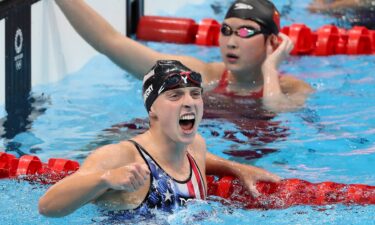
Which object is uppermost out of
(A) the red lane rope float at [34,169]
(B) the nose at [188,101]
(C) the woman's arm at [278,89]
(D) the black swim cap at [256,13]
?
(D) the black swim cap at [256,13]

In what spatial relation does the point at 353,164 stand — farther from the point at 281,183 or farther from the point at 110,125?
the point at 110,125

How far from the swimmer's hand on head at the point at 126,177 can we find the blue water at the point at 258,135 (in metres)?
0.44

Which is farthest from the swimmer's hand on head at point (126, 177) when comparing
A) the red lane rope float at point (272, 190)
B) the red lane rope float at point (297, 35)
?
→ the red lane rope float at point (297, 35)

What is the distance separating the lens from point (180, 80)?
3.61 metres

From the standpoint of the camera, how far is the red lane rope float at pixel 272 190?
392 cm

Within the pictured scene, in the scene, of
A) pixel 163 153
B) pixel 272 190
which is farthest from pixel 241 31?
pixel 163 153

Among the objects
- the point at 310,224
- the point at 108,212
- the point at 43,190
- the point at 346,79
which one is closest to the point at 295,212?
the point at 310,224

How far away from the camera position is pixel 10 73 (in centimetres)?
521

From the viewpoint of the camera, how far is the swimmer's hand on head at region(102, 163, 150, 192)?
3098 millimetres

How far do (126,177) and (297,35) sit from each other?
4099 mm

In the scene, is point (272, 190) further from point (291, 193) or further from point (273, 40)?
point (273, 40)

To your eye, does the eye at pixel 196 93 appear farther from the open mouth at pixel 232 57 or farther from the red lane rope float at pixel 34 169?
the open mouth at pixel 232 57

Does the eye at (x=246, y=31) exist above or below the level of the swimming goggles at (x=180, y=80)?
below

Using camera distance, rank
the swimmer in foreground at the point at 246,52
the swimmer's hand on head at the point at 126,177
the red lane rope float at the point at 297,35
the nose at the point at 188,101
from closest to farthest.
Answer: the swimmer's hand on head at the point at 126,177
the nose at the point at 188,101
the swimmer in foreground at the point at 246,52
the red lane rope float at the point at 297,35
